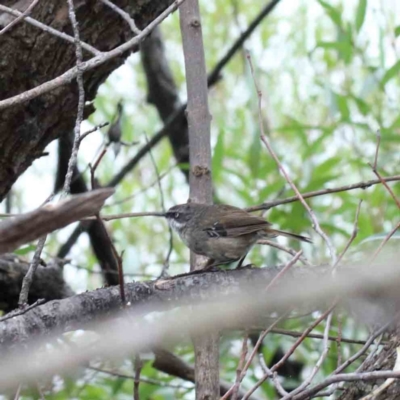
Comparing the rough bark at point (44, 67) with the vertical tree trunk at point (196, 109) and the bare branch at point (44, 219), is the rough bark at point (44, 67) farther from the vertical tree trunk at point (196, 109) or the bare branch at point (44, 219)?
the bare branch at point (44, 219)

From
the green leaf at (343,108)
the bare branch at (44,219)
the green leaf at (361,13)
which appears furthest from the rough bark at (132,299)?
the green leaf at (361,13)

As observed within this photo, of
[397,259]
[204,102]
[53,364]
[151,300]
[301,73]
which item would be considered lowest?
[53,364]

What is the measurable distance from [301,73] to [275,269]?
14.1 ft

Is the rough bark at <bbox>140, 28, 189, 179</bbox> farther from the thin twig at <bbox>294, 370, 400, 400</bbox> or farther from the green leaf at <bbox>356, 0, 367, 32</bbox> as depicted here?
the thin twig at <bbox>294, 370, 400, 400</bbox>

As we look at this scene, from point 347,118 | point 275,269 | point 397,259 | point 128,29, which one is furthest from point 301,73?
point 397,259

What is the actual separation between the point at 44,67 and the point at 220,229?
1.08m

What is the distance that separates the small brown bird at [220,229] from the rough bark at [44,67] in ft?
2.19

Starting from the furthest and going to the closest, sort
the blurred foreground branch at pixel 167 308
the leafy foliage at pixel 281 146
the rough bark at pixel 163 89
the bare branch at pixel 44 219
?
the rough bark at pixel 163 89
the leafy foliage at pixel 281 146
the blurred foreground branch at pixel 167 308
the bare branch at pixel 44 219

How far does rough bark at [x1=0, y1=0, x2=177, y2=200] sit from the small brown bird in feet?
2.19

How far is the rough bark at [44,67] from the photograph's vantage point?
2756 millimetres

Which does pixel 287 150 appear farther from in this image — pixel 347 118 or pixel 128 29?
pixel 128 29

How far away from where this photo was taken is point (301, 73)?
249 inches

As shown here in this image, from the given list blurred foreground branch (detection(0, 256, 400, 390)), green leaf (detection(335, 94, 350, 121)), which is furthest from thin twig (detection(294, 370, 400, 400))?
green leaf (detection(335, 94, 350, 121))

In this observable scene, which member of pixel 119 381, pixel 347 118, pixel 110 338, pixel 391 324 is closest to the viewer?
pixel 110 338
